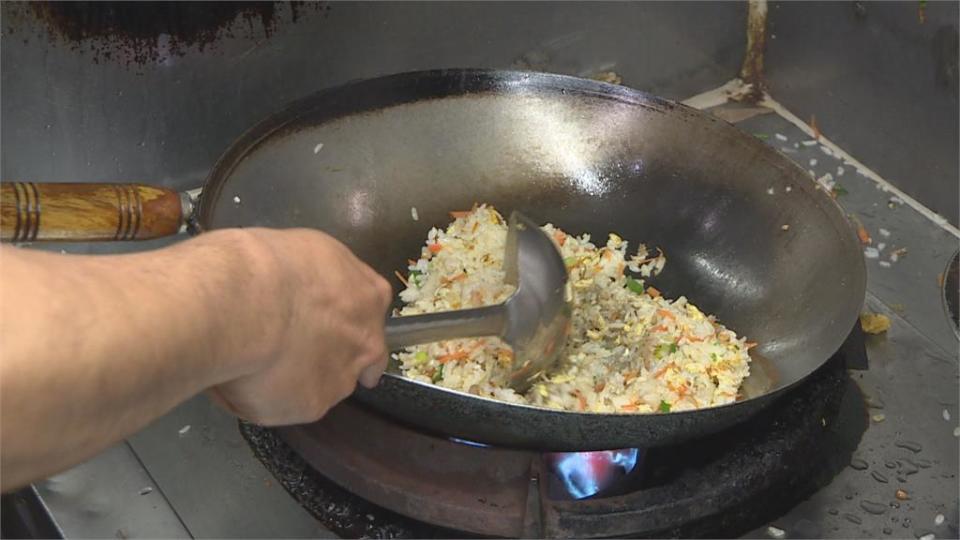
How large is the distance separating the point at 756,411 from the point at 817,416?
0.48 ft

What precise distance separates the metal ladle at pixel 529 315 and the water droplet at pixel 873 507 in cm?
33

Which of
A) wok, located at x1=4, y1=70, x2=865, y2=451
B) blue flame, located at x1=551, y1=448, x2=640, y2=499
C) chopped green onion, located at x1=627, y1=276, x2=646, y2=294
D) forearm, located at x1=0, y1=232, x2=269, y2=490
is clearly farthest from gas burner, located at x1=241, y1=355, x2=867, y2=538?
forearm, located at x1=0, y1=232, x2=269, y2=490

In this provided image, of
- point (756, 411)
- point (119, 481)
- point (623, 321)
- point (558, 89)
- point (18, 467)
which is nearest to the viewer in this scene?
point (18, 467)

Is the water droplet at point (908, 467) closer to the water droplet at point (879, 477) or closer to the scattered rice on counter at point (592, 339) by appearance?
the water droplet at point (879, 477)

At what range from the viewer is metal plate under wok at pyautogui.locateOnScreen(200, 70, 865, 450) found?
3.82 ft

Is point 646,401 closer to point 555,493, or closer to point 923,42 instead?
point 555,493

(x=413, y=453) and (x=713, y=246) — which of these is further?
(x=713, y=246)

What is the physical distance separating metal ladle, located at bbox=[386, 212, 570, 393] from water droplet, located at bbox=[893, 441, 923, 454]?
1.21 ft

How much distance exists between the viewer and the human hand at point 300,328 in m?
0.67

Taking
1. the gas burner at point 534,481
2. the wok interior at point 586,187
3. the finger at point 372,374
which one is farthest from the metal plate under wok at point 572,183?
the finger at point 372,374

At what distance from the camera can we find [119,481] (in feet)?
3.49

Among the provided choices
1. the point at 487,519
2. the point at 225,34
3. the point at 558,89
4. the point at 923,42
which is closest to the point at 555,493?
the point at 487,519

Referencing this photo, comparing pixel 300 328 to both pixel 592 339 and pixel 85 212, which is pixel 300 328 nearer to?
pixel 85 212

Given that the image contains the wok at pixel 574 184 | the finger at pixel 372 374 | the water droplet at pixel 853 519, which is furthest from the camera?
the wok at pixel 574 184
